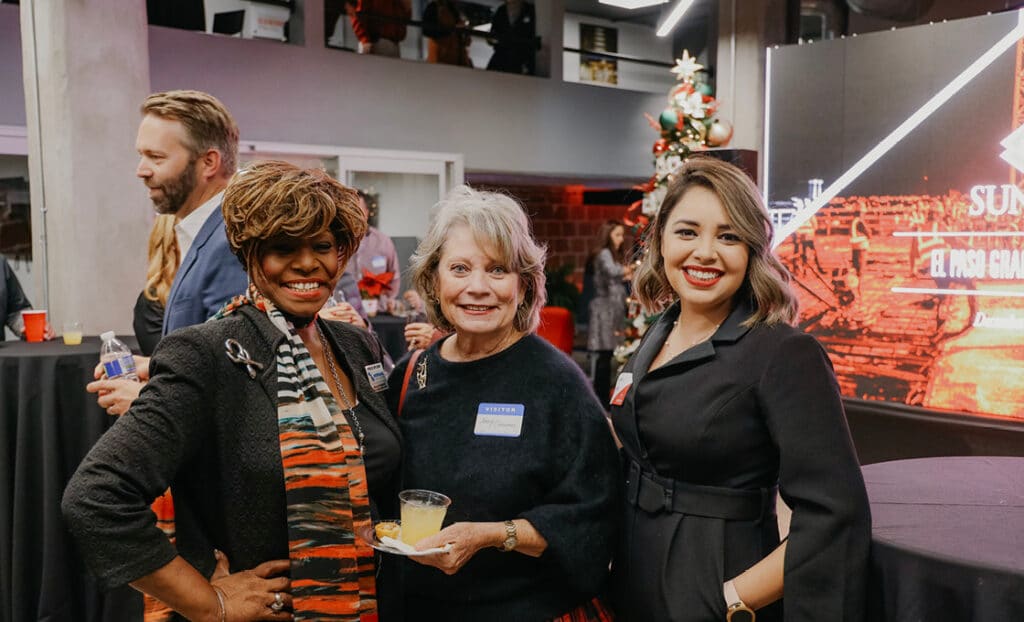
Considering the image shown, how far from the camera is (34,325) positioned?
13.2 ft

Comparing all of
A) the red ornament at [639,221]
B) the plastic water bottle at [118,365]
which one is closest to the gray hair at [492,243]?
the plastic water bottle at [118,365]

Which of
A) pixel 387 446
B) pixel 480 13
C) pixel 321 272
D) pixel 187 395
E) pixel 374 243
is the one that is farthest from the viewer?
pixel 480 13

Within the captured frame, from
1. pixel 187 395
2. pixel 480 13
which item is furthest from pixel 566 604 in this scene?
pixel 480 13

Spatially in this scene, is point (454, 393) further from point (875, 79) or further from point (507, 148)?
point (507, 148)

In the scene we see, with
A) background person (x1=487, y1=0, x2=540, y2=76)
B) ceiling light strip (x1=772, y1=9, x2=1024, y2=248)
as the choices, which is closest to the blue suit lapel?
ceiling light strip (x1=772, y1=9, x2=1024, y2=248)

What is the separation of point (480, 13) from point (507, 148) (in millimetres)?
3667

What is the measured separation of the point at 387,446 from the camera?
63.5 inches

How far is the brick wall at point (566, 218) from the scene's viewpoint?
38.3 ft

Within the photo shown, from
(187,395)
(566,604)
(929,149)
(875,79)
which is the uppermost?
(875,79)

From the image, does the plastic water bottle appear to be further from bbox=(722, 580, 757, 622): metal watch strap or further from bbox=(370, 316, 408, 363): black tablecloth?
bbox=(370, 316, 408, 363): black tablecloth

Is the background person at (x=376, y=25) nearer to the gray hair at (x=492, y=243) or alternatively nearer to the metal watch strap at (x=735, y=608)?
the gray hair at (x=492, y=243)

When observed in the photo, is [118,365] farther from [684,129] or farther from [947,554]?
[684,129]

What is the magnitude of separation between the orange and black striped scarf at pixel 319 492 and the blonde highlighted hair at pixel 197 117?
81 cm

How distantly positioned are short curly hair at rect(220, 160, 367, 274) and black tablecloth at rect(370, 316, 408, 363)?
408 cm
